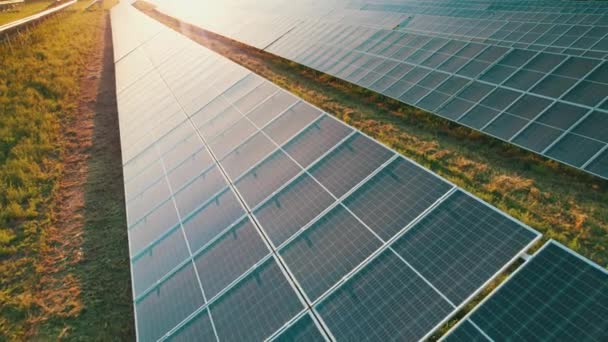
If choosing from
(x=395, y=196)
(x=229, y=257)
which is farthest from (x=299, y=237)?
(x=395, y=196)

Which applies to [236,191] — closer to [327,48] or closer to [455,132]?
[455,132]

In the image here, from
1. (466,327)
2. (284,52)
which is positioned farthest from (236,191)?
(284,52)

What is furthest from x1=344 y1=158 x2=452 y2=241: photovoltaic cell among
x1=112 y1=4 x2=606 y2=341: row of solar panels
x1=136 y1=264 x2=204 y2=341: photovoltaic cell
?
x1=136 y1=264 x2=204 y2=341: photovoltaic cell

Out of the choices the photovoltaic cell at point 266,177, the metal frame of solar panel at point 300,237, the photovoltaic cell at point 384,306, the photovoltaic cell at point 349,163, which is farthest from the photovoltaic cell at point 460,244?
the photovoltaic cell at point 266,177

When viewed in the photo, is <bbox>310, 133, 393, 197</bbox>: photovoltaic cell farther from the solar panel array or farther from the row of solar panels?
the solar panel array

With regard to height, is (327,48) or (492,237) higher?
(492,237)

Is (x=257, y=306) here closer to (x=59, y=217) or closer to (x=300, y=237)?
(x=300, y=237)

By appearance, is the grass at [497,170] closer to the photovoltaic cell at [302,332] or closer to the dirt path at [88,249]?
the photovoltaic cell at [302,332]
